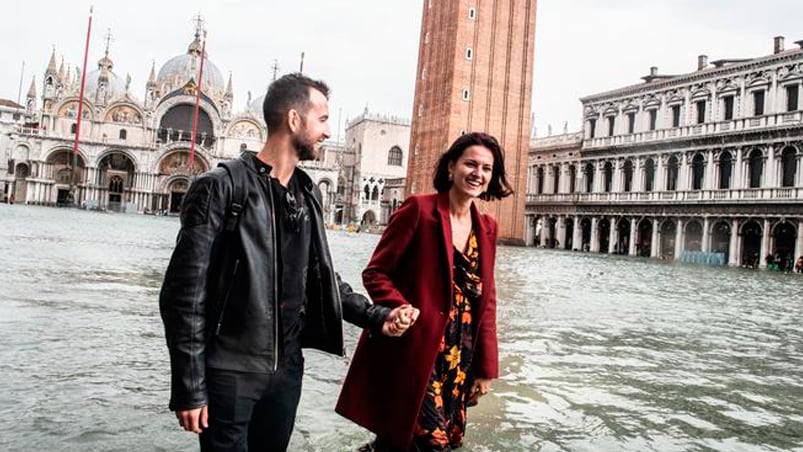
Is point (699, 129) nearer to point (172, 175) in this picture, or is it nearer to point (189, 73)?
point (172, 175)

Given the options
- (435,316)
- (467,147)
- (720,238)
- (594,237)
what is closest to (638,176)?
(594,237)

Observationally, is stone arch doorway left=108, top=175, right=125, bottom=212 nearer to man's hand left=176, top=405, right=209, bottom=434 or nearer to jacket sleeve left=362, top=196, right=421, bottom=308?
jacket sleeve left=362, top=196, right=421, bottom=308

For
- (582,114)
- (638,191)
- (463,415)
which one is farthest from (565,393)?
(582,114)

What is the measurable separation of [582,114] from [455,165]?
4503 cm

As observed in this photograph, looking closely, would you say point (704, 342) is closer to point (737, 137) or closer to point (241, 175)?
point (241, 175)

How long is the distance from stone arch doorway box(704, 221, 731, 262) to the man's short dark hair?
36.3m

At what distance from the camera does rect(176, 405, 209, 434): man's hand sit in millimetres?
1865

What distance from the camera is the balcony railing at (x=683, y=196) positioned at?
31406mm

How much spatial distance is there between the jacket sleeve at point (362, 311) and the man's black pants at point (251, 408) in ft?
0.98

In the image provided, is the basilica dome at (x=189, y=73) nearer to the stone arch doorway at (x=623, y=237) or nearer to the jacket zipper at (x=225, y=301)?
the stone arch doorway at (x=623, y=237)

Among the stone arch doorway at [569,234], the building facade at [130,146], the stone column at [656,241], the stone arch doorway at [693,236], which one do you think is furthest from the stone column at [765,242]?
the building facade at [130,146]

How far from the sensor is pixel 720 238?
35.1m

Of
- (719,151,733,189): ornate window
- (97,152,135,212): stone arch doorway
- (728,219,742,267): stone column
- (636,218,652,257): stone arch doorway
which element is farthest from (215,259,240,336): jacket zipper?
(97,152,135,212): stone arch doorway

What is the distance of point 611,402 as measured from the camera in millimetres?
4695
